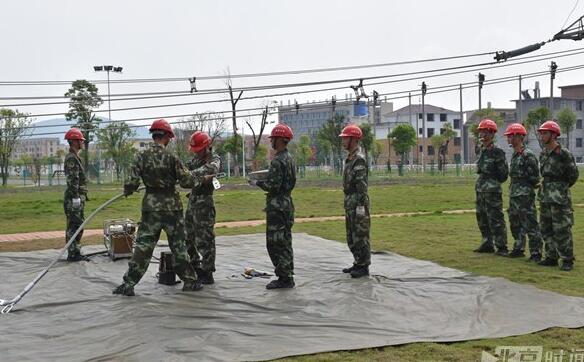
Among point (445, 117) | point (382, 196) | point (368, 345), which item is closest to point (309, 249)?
point (368, 345)


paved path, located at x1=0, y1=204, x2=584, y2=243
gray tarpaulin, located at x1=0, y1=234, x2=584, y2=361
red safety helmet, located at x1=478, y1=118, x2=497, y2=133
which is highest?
red safety helmet, located at x1=478, y1=118, x2=497, y2=133

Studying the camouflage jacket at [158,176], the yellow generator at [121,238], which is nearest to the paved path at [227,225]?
the yellow generator at [121,238]

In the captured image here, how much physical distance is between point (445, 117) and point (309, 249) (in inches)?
→ 3146

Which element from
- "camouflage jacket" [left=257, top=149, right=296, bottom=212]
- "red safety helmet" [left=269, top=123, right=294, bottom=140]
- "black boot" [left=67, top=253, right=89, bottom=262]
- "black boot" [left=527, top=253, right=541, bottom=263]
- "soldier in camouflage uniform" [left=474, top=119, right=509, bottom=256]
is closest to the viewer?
"camouflage jacket" [left=257, top=149, right=296, bottom=212]

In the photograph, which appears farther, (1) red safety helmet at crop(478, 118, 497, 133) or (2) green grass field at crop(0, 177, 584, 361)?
(1) red safety helmet at crop(478, 118, 497, 133)

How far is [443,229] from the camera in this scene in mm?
14430

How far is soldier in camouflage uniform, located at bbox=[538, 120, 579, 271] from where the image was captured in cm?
905

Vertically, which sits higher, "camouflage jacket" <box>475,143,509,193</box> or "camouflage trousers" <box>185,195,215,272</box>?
"camouflage jacket" <box>475,143,509,193</box>

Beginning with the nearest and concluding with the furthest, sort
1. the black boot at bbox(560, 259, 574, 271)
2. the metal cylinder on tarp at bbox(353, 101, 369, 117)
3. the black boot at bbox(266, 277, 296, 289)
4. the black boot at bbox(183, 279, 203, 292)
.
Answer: the black boot at bbox(183, 279, 203, 292)
the black boot at bbox(266, 277, 296, 289)
the black boot at bbox(560, 259, 574, 271)
the metal cylinder on tarp at bbox(353, 101, 369, 117)

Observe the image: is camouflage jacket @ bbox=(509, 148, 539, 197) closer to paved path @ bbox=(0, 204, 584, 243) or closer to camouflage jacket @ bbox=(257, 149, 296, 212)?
camouflage jacket @ bbox=(257, 149, 296, 212)

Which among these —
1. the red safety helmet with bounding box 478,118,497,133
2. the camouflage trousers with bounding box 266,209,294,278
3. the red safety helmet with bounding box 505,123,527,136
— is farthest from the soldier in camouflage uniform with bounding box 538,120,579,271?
the camouflage trousers with bounding box 266,209,294,278

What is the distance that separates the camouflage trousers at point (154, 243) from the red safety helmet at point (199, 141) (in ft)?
3.76

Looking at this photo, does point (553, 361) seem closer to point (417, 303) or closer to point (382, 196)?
point (417, 303)

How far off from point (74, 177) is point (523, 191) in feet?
24.0
